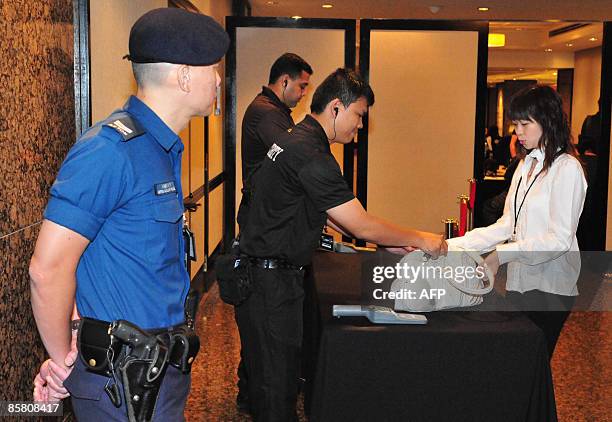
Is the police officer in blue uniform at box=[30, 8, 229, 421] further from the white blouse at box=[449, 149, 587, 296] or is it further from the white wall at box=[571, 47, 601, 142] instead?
the white wall at box=[571, 47, 601, 142]

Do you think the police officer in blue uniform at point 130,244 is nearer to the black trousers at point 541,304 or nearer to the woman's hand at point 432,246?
the woman's hand at point 432,246

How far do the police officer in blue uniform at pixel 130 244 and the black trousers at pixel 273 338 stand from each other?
4.02ft

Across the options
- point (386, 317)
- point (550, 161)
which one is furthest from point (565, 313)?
point (386, 317)

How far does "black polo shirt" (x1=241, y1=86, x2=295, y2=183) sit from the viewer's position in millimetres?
4219

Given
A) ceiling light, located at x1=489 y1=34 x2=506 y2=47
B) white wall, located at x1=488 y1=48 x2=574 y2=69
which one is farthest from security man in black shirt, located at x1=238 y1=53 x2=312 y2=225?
white wall, located at x1=488 y1=48 x2=574 y2=69

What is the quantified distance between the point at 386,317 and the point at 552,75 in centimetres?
Answer: 1560

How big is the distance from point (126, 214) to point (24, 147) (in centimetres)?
85

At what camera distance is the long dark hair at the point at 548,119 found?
285cm

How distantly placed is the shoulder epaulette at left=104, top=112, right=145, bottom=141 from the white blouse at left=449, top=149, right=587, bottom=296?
1.64m

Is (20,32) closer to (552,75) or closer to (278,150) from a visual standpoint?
(278,150)

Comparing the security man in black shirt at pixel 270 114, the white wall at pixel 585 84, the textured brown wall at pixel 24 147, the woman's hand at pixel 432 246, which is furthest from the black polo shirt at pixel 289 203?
the white wall at pixel 585 84

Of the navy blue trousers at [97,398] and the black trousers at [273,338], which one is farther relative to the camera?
the black trousers at [273,338]

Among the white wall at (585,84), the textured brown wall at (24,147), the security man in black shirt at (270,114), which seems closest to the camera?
the textured brown wall at (24,147)

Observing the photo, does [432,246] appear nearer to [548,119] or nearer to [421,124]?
[548,119]
